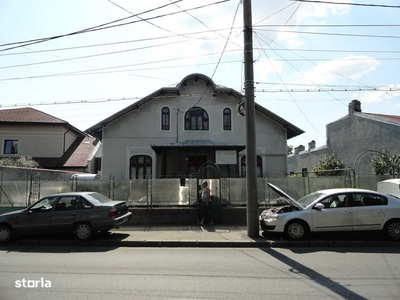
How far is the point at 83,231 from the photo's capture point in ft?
31.4

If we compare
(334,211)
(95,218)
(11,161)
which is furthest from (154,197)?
(11,161)

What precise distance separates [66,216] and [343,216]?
8.39 metres

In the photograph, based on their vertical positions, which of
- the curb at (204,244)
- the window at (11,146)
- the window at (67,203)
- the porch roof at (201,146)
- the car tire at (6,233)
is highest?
the window at (11,146)

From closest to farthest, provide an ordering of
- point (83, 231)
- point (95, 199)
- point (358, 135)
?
point (83, 231)
point (95, 199)
point (358, 135)

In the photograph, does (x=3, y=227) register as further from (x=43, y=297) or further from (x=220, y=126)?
(x=220, y=126)

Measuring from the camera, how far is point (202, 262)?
696 cm

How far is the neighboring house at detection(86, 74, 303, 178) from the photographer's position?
2156cm

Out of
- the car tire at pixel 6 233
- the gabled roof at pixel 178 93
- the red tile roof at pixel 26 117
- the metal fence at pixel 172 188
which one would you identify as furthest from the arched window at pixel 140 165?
the car tire at pixel 6 233

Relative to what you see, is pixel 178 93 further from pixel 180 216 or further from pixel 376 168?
pixel 376 168

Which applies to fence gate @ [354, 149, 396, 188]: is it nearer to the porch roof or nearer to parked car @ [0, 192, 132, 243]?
the porch roof

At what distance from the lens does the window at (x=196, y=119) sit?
22078 millimetres

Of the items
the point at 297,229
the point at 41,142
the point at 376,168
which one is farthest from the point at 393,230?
the point at 41,142

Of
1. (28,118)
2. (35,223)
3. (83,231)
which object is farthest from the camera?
(28,118)

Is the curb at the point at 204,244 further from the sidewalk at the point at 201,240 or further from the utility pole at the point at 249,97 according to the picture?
the utility pole at the point at 249,97
